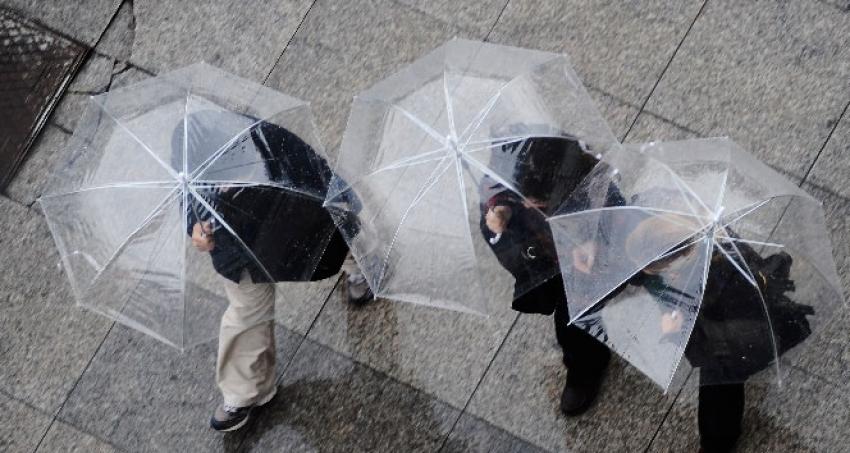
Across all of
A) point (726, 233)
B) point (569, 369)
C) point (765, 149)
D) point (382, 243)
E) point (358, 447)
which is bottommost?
point (358, 447)

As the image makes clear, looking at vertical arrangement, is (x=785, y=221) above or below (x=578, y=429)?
above

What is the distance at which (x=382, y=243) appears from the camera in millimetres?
4176

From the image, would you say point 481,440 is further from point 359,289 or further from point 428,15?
point 428,15

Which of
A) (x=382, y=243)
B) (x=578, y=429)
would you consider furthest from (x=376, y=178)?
(x=578, y=429)

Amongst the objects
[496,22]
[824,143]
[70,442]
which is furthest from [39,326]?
[824,143]

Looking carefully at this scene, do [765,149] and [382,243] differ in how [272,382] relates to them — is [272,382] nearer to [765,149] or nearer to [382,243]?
[382,243]

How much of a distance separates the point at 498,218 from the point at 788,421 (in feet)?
6.66

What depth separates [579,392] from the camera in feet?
16.6

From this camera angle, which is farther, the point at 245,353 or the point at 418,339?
the point at 418,339

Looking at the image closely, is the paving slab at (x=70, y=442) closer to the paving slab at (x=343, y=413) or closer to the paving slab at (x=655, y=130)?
the paving slab at (x=343, y=413)

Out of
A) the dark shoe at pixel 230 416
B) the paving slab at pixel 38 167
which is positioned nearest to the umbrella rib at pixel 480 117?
the dark shoe at pixel 230 416

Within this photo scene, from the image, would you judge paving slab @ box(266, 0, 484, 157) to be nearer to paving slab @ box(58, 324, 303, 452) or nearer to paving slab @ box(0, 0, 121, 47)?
paving slab @ box(0, 0, 121, 47)

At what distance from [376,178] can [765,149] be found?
88.8 inches

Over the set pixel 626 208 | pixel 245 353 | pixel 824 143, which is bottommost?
pixel 245 353
